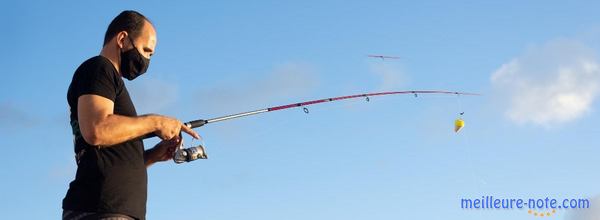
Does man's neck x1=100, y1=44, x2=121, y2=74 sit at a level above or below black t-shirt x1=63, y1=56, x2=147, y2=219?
above

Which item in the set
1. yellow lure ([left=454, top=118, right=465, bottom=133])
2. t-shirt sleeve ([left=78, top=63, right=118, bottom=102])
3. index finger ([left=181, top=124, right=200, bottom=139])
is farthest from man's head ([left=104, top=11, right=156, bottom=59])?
yellow lure ([left=454, top=118, right=465, bottom=133])

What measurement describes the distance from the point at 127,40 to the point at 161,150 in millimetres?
833

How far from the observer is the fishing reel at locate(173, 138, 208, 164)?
5008 millimetres

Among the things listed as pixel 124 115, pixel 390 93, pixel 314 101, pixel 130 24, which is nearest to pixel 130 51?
pixel 130 24

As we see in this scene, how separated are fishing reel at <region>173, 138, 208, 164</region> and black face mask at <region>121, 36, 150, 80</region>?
619 millimetres

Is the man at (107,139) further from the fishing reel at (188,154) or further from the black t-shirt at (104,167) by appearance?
the fishing reel at (188,154)

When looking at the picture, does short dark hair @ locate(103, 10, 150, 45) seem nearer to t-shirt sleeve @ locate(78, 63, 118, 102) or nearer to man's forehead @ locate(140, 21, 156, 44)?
man's forehead @ locate(140, 21, 156, 44)

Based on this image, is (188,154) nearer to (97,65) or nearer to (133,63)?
(133,63)

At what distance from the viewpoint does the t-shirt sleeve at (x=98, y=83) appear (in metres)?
4.05

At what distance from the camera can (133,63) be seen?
4.56 m

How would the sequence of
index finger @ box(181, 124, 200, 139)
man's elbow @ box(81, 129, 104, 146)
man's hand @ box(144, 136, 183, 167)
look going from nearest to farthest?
man's elbow @ box(81, 129, 104, 146)
index finger @ box(181, 124, 200, 139)
man's hand @ box(144, 136, 183, 167)

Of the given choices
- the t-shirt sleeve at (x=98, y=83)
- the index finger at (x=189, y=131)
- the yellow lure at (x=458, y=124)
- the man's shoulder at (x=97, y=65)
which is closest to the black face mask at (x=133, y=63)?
the man's shoulder at (x=97, y=65)

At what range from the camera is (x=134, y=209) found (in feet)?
13.6

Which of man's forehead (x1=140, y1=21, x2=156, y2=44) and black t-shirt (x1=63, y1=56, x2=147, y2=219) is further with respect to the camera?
man's forehead (x1=140, y1=21, x2=156, y2=44)
